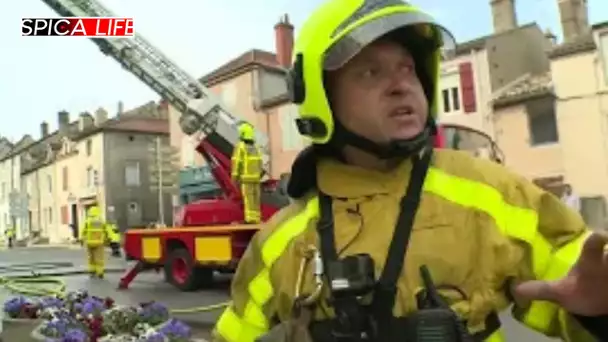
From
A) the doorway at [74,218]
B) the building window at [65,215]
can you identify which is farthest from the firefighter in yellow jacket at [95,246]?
the building window at [65,215]

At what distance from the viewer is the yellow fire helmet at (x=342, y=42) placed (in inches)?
65.4

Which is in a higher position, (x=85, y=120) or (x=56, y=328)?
(x=85, y=120)

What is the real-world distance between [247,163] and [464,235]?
8.64 meters

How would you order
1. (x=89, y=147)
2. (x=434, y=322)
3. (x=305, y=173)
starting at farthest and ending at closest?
(x=89, y=147) → (x=305, y=173) → (x=434, y=322)

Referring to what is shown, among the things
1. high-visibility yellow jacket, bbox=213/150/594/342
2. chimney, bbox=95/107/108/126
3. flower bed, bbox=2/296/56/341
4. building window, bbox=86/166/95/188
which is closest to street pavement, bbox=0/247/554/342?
flower bed, bbox=2/296/56/341

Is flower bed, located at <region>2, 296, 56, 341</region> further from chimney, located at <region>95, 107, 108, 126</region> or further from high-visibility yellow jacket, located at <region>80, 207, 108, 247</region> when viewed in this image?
chimney, located at <region>95, 107, 108, 126</region>

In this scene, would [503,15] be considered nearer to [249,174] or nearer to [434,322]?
[249,174]

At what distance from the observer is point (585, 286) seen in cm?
119

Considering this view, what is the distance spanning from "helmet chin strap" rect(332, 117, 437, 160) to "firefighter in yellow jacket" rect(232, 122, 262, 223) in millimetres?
7970

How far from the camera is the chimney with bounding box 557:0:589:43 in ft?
72.8

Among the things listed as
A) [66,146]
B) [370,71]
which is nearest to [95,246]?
[370,71]

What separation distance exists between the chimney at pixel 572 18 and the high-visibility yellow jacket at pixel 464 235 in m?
22.8

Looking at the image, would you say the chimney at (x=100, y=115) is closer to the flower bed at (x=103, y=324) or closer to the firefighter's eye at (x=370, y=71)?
the flower bed at (x=103, y=324)

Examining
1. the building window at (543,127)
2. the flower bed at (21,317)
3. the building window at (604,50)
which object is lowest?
the flower bed at (21,317)
